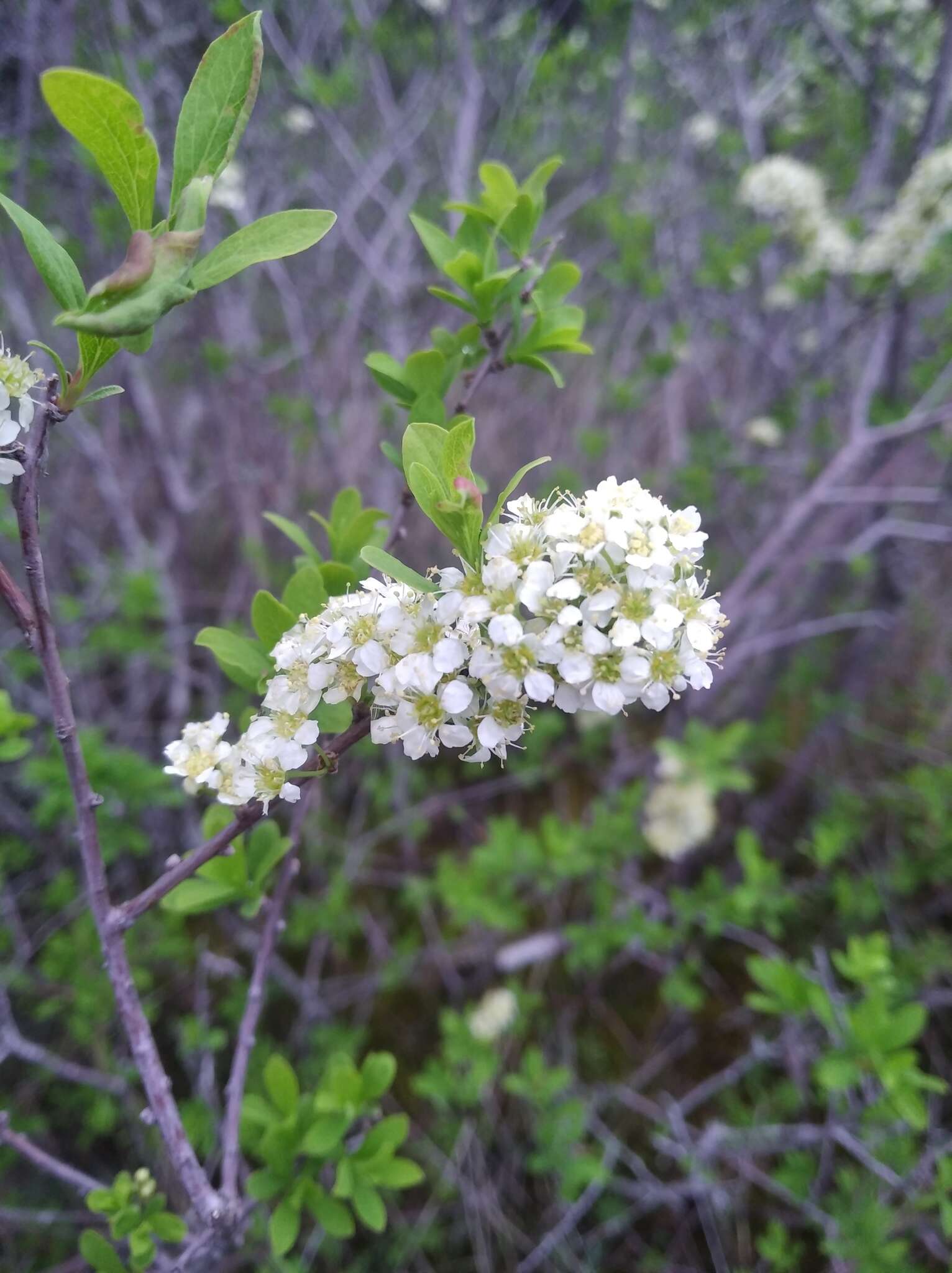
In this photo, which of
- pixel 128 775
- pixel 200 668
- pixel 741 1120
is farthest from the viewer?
pixel 200 668

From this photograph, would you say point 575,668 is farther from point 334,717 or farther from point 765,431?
point 765,431

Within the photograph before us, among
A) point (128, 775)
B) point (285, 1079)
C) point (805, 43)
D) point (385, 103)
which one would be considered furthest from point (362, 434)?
point (285, 1079)

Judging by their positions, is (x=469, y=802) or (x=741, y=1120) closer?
(x=741, y=1120)

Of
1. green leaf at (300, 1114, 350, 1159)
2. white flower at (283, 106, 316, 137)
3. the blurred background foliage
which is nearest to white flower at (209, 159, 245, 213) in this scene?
the blurred background foliage

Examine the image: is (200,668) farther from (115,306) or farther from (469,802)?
(115,306)

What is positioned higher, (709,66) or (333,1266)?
(709,66)

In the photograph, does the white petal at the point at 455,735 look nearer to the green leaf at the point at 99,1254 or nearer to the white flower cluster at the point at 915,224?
the green leaf at the point at 99,1254

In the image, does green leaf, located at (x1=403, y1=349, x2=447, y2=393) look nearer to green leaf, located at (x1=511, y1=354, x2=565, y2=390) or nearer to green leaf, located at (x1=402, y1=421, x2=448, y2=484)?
→ green leaf, located at (x1=511, y1=354, x2=565, y2=390)

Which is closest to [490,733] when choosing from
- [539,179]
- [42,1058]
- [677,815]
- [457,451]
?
[457,451]
